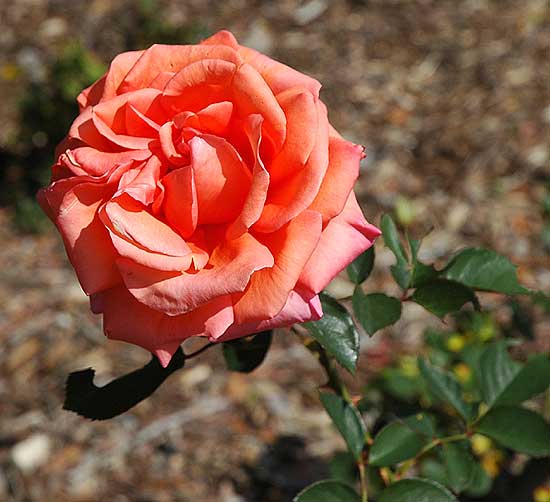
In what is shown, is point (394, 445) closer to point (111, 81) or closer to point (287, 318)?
point (287, 318)

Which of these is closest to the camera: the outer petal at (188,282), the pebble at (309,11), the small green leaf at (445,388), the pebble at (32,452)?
the outer petal at (188,282)

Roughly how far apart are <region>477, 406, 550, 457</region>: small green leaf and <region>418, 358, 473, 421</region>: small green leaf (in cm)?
5

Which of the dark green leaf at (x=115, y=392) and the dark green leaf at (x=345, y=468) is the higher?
the dark green leaf at (x=115, y=392)

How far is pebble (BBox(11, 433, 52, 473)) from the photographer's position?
204 centimetres

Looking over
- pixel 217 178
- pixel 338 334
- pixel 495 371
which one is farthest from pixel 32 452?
pixel 217 178

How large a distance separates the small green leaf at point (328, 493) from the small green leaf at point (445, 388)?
0.80 feet

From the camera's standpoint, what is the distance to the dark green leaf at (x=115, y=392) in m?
A: 0.94

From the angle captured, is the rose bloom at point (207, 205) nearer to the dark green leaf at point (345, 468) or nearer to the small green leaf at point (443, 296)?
the small green leaf at point (443, 296)

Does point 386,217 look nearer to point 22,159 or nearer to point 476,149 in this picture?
point 476,149

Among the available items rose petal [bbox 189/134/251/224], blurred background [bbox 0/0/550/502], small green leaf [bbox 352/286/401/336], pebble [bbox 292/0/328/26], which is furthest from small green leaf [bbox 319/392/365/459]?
pebble [bbox 292/0/328/26]

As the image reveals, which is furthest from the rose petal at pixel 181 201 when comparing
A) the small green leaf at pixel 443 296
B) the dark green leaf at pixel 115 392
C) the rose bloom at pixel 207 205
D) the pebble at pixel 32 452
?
the pebble at pixel 32 452

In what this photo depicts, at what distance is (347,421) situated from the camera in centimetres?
107

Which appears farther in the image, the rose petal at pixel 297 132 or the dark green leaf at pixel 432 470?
the dark green leaf at pixel 432 470

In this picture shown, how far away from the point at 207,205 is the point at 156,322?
0.12 meters
